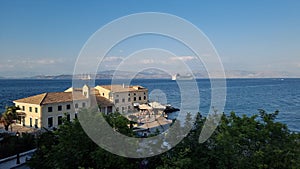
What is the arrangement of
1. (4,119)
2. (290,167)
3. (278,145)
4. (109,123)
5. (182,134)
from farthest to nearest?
(4,119)
(109,123)
(182,134)
(278,145)
(290,167)

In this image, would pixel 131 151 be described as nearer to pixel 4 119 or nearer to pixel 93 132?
pixel 93 132

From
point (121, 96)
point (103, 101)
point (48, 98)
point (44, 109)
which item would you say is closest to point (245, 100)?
point (121, 96)

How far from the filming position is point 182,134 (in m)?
8.70

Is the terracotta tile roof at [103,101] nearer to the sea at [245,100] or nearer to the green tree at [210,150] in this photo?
the sea at [245,100]

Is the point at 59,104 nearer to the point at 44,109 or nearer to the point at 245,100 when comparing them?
the point at 44,109

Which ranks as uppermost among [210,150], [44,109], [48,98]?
[210,150]

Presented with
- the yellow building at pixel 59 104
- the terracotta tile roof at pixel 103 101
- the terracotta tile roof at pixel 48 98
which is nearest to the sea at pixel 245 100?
the yellow building at pixel 59 104

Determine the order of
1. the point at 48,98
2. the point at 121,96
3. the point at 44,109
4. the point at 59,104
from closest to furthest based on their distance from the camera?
the point at 44,109 < the point at 48,98 < the point at 59,104 < the point at 121,96

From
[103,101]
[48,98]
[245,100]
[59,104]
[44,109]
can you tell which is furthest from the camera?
[245,100]

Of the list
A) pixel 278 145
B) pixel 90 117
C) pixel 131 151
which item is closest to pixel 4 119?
pixel 90 117

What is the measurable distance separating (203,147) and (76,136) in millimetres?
4340

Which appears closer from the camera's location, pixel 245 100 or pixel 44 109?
pixel 44 109

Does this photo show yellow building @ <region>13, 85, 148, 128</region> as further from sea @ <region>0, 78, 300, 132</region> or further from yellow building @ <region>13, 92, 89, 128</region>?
sea @ <region>0, 78, 300, 132</region>

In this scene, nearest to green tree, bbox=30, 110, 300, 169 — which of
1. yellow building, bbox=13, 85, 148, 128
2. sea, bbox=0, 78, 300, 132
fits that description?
sea, bbox=0, 78, 300, 132
